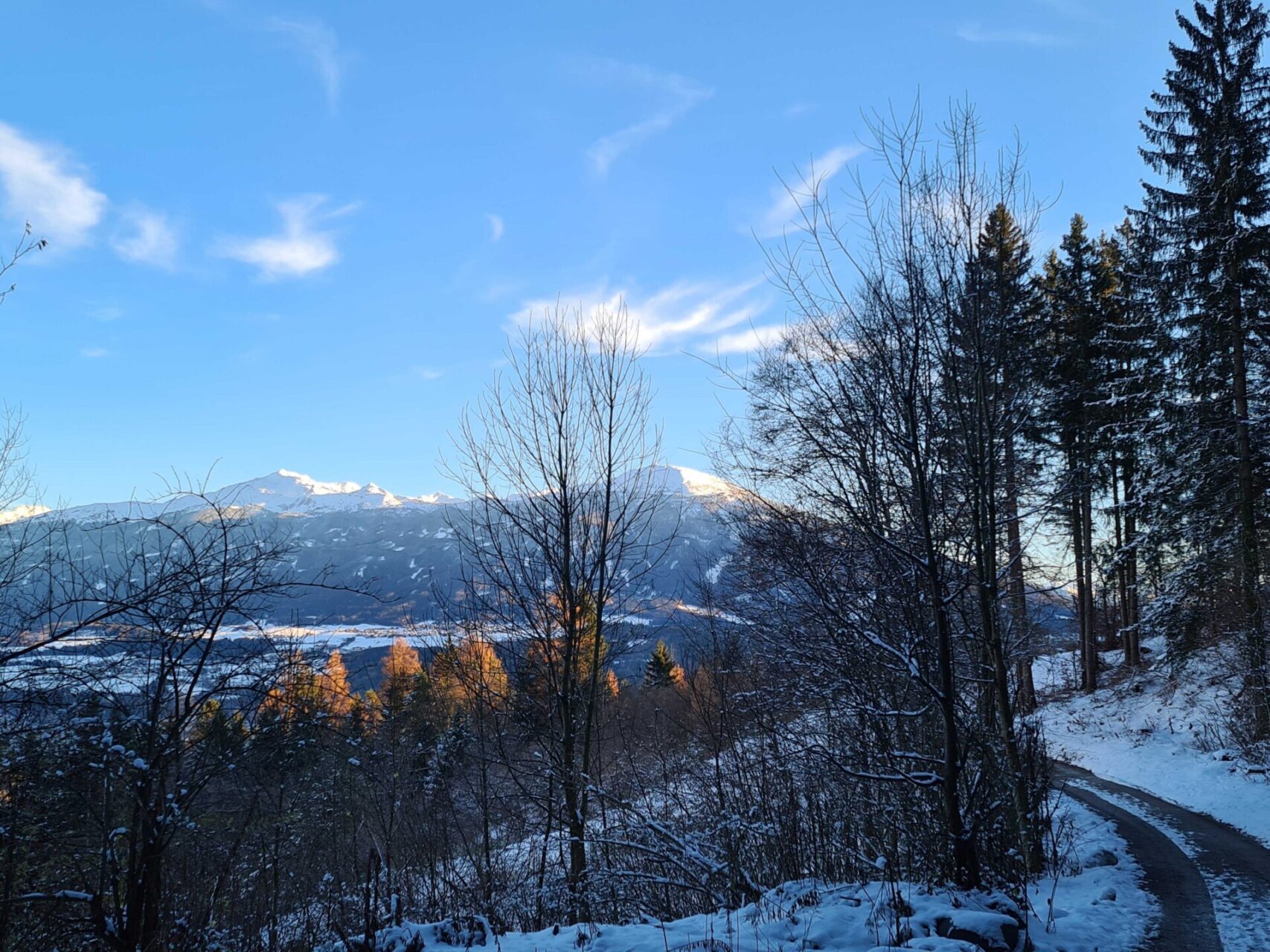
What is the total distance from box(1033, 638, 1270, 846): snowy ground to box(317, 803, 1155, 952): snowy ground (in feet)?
19.5

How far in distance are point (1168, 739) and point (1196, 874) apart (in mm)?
11020

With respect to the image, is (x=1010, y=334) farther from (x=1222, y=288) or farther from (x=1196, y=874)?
(x=1222, y=288)

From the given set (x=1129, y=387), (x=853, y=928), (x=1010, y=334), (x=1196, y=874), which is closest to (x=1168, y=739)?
(x=1129, y=387)

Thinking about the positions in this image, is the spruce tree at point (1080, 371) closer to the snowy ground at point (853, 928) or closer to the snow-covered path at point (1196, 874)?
the snow-covered path at point (1196, 874)

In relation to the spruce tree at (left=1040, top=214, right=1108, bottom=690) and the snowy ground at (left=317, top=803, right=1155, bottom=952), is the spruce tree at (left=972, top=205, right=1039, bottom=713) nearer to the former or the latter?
the snowy ground at (left=317, top=803, right=1155, bottom=952)

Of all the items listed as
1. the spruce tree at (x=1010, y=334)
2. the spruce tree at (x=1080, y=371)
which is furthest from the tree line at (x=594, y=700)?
the spruce tree at (x=1080, y=371)

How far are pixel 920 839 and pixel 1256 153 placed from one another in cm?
1771

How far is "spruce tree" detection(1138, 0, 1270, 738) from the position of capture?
14.3m

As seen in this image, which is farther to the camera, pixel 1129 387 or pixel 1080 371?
pixel 1080 371

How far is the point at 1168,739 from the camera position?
53.9 feet

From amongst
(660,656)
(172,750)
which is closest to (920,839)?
(172,750)

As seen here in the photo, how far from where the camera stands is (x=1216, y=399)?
14.7 m

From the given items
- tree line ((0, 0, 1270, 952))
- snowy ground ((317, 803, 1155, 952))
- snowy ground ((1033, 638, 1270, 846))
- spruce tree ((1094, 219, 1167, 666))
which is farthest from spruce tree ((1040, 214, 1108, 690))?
snowy ground ((317, 803, 1155, 952))

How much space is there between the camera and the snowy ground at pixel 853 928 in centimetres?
433
